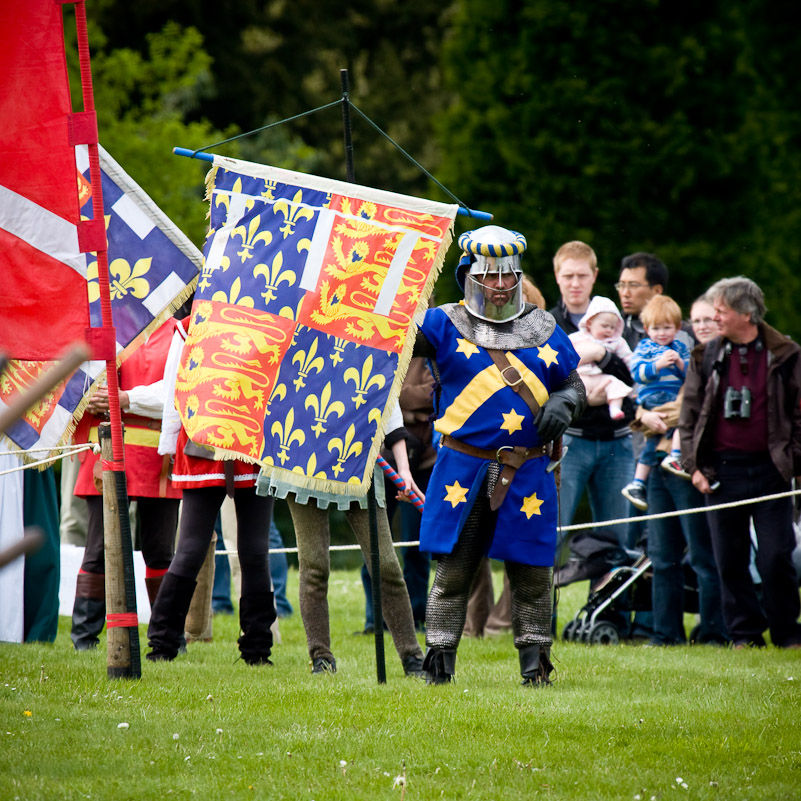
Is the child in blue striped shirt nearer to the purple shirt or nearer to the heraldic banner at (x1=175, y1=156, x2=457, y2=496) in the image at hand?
the purple shirt

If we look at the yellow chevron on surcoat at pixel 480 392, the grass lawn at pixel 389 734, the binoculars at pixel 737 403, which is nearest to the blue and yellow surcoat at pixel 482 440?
the yellow chevron on surcoat at pixel 480 392

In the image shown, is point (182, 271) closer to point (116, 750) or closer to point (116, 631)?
point (116, 631)

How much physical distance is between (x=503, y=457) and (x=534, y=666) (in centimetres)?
107

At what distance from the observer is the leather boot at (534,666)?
6461 mm

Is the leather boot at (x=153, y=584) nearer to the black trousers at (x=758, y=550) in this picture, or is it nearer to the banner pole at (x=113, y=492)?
the banner pole at (x=113, y=492)

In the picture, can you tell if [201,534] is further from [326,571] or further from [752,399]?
[752,399]

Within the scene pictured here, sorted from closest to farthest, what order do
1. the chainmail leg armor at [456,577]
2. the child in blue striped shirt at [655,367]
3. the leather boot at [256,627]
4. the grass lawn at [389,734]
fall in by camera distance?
the grass lawn at [389,734], the chainmail leg armor at [456,577], the leather boot at [256,627], the child in blue striped shirt at [655,367]

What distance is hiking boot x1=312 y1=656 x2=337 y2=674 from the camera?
6.90 metres

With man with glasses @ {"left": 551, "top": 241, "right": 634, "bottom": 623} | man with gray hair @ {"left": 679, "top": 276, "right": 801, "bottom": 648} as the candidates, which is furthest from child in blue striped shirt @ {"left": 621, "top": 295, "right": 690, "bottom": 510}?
man with gray hair @ {"left": 679, "top": 276, "right": 801, "bottom": 648}

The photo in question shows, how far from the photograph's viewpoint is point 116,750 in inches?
191

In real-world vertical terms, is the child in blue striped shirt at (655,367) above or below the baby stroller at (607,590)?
above

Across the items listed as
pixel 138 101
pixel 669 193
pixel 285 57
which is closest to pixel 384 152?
pixel 285 57

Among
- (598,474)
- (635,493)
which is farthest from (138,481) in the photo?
(635,493)

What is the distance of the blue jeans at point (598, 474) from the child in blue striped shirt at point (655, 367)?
3.6 inches
